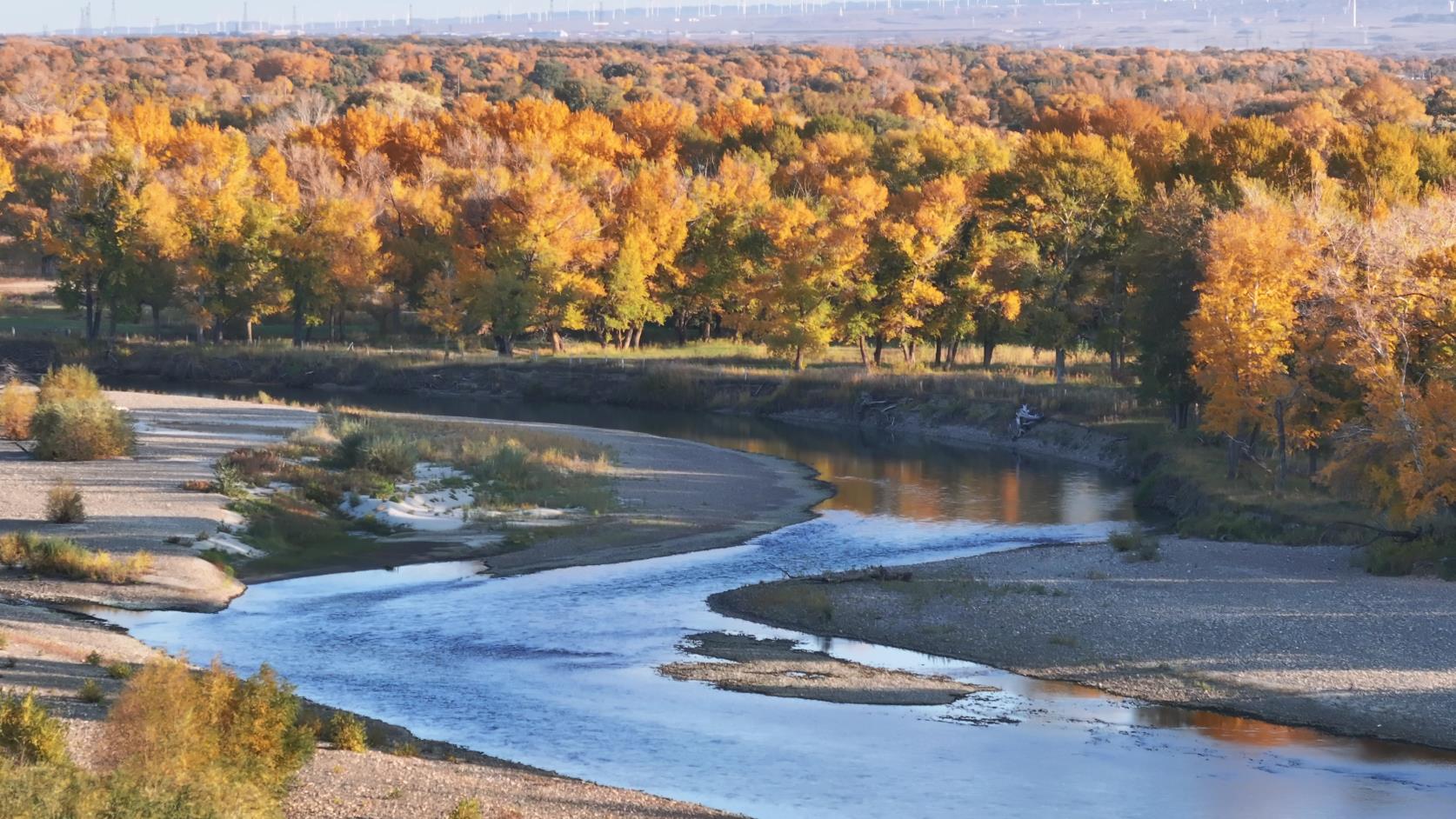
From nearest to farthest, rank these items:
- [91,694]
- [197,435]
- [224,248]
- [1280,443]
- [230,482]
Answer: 1. [91,694]
2. [230,482]
3. [1280,443]
4. [197,435]
5. [224,248]

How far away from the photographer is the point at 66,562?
107 feet

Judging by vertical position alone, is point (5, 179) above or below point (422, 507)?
above

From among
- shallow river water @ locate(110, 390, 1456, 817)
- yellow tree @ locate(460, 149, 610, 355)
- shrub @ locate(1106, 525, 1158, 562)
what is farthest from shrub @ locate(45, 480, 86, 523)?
yellow tree @ locate(460, 149, 610, 355)

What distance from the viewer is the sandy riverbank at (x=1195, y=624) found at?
26.9 m

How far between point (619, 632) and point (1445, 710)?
13.5m

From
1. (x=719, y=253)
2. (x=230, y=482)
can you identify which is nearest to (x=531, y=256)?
(x=719, y=253)

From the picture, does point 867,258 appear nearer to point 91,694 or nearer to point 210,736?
point 91,694

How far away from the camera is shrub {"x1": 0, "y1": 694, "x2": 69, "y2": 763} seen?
17.0 meters

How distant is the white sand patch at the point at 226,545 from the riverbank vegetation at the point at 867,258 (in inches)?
931

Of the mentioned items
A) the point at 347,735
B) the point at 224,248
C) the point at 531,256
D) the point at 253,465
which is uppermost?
the point at 531,256

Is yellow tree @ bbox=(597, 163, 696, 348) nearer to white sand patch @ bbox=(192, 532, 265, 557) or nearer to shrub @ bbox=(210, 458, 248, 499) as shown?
shrub @ bbox=(210, 458, 248, 499)

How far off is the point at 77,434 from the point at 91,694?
2434 centimetres

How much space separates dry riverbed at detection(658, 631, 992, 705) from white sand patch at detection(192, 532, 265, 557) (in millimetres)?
11109

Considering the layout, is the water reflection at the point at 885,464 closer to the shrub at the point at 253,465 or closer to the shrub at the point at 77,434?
the shrub at the point at 253,465
